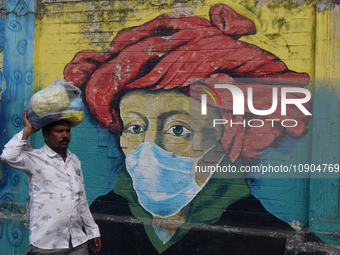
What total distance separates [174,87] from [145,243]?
1.96 m

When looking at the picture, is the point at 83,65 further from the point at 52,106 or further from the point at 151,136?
the point at 52,106

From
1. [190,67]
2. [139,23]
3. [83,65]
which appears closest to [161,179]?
[190,67]

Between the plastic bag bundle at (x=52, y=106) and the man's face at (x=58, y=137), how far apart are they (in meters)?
0.07

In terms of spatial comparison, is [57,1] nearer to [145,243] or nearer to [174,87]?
[174,87]

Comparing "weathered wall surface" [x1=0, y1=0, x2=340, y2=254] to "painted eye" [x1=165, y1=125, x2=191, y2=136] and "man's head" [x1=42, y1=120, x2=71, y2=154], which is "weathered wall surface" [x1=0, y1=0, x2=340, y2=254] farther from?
"man's head" [x1=42, y1=120, x2=71, y2=154]

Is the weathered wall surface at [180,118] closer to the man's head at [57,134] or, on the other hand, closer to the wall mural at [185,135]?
the wall mural at [185,135]

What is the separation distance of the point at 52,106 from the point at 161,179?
2029 mm

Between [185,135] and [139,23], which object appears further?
[139,23]

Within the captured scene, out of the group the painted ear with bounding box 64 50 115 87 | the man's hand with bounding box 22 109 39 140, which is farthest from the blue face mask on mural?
the man's hand with bounding box 22 109 39 140

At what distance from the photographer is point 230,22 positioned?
3854 millimetres

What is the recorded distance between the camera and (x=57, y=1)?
4367 mm

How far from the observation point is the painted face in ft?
12.8

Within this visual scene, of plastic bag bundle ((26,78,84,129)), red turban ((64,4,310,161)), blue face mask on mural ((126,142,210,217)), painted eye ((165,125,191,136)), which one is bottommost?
blue face mask on mural ((126,142,210,217))

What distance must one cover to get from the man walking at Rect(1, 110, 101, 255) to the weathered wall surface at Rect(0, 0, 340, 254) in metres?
1.67
